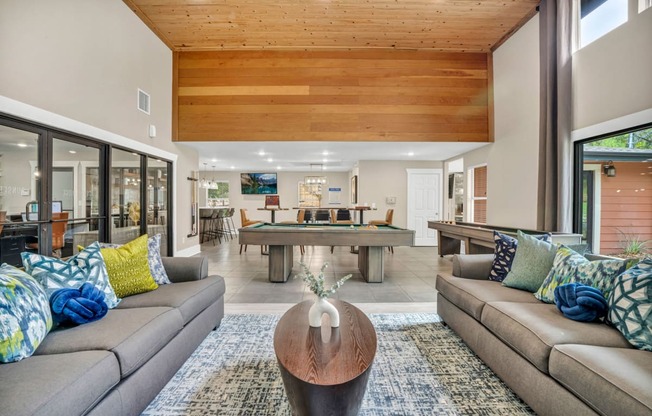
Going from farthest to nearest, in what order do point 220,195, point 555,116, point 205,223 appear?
1. point 220,195
2. point 205,223
3. point 555,116

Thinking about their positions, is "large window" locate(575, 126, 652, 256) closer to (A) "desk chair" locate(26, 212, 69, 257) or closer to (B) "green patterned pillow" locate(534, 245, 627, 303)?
(B) "green patterned pillow" locate(534, 245, 627, 303)

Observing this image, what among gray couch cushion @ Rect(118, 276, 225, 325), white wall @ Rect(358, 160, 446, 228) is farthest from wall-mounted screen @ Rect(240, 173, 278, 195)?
gray couch cushion @ Rect(118, 276, 225, 325)

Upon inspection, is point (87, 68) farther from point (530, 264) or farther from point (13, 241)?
point (530, 264)

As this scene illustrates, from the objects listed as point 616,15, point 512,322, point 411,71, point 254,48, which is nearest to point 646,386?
point 512,322

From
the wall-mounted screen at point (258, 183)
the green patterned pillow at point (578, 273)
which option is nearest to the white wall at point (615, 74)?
the green patterned pillow at point (578, 273)

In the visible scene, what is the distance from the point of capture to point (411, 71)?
17.5 ft

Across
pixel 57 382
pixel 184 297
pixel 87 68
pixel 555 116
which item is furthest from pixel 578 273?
pixel 87 68

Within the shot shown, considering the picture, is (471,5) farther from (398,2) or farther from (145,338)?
(145,338)

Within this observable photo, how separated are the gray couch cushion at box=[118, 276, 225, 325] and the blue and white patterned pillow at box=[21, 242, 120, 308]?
0.15m

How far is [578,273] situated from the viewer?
2014 mm

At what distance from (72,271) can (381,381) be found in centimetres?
220

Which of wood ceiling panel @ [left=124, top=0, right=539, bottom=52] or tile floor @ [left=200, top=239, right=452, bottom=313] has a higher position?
wood ceiling panel @ [left=124, top=0, right=539, bottom=52]

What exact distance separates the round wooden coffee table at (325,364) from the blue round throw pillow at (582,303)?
1322 millimetres

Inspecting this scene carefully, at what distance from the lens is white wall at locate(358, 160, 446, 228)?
7945 millimetres
